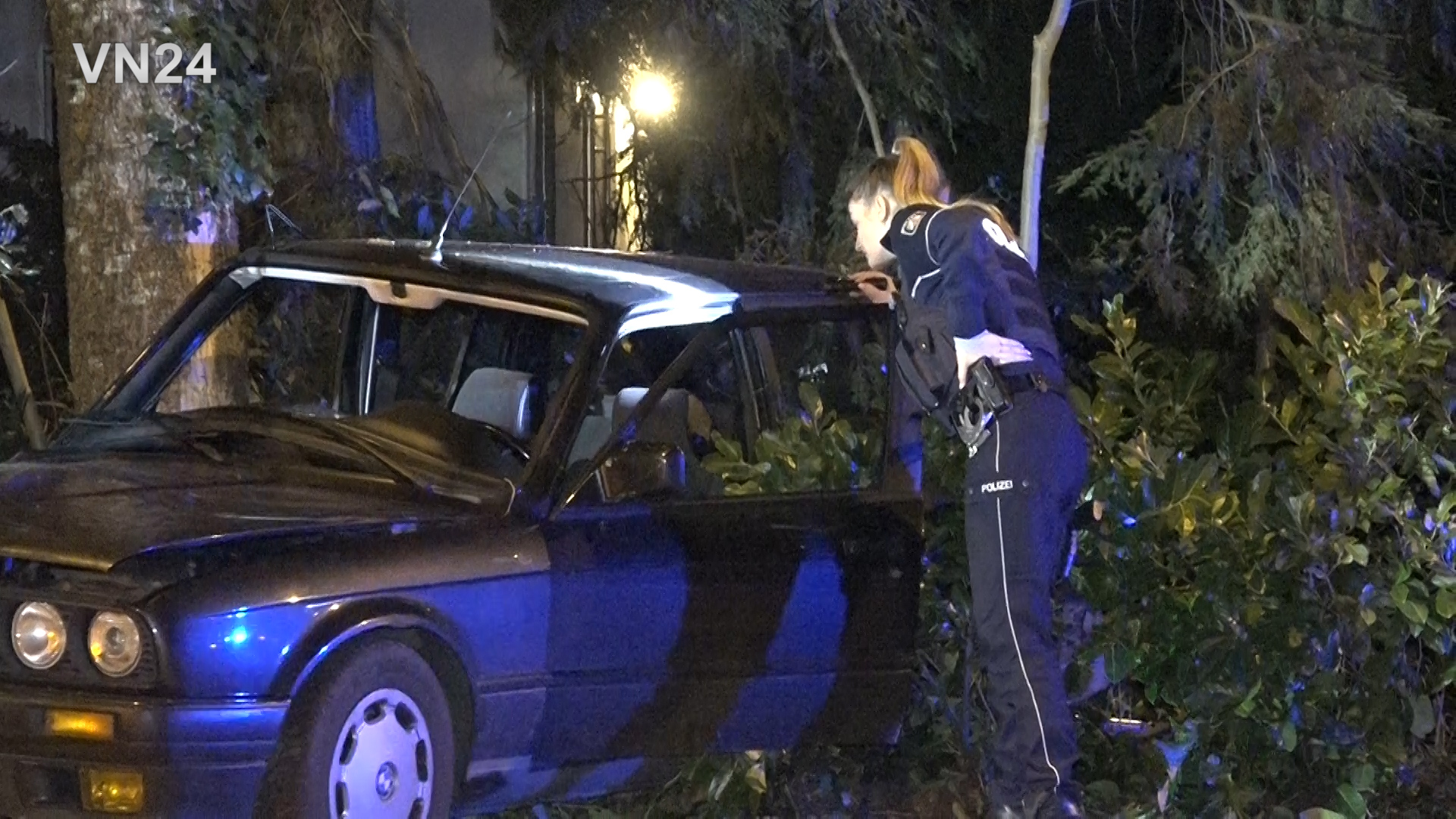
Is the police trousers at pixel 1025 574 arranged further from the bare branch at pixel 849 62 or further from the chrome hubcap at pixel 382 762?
the bare branch at pixel 849 62

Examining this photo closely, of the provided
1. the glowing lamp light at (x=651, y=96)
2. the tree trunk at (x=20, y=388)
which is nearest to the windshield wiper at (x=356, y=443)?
the tree trunk at (x=20, y=388)

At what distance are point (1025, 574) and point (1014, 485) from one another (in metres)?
0.23

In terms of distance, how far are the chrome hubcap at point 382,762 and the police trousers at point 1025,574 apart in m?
1.47

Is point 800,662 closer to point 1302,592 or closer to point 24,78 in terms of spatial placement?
point 1302,592

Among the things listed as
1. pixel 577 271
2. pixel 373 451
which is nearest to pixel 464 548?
pixel 373 451

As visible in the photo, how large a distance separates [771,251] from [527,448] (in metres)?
6.28

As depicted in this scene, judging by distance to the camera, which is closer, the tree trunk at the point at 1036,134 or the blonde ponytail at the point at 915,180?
the blonde ponytail at the point at 915,180

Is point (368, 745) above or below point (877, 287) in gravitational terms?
below

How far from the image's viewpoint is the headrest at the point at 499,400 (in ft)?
17.5

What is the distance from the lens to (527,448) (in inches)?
199

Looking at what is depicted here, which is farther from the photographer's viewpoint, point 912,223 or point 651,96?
point 651,96

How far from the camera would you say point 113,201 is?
7.09m

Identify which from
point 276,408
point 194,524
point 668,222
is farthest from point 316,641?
point 668,222

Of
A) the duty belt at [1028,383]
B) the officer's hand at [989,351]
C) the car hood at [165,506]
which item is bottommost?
the car hood at [165,506]
